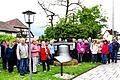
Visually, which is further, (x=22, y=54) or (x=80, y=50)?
(x=80, y=50)

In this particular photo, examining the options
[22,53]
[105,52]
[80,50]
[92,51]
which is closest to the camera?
[22,53]

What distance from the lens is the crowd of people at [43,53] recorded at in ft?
62.6

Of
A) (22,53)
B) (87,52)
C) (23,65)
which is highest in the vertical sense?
(22,53)

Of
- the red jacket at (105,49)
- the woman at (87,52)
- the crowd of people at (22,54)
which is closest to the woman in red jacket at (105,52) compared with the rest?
the red jacket at (105,49)

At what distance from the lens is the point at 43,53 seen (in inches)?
810

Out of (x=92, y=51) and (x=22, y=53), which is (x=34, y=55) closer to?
(x=22, y=53)

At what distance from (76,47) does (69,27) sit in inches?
440

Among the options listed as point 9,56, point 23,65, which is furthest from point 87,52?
point 23,65

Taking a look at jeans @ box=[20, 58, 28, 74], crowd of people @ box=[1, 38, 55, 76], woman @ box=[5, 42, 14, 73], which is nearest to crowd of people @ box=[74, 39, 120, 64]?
crowd of people @ box=[1, 38, 55, 76]

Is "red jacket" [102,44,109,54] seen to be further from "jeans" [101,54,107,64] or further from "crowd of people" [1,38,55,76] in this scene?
"crowd of people" [1,38,55,76]

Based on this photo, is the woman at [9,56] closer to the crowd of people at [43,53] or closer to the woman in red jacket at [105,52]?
the crowd of people at [43,53]

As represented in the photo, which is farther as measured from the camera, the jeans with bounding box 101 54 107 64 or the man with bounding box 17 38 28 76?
the jeans with bounding box 101 54 107 64

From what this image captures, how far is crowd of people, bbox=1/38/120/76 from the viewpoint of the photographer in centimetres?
1908

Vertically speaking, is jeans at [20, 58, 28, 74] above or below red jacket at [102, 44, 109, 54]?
below
